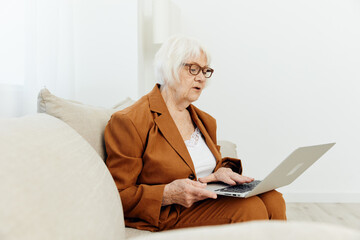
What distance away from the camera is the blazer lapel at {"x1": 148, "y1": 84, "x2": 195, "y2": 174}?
1425 mm

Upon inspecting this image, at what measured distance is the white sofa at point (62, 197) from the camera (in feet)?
1.13

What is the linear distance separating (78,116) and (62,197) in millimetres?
717

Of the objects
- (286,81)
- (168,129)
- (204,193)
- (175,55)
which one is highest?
(175,55)

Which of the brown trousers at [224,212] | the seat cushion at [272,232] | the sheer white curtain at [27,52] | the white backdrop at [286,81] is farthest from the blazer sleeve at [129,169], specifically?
the white backdrop at [286,81]

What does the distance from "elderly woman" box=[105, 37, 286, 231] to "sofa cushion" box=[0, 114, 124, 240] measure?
45cm

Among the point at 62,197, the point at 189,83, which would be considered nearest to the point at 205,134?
the point at 189,83

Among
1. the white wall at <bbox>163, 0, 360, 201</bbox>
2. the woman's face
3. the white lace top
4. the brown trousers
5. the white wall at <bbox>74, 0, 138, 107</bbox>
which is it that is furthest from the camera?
the white wall at <bbox>163, 0, 360, 201</bbox>

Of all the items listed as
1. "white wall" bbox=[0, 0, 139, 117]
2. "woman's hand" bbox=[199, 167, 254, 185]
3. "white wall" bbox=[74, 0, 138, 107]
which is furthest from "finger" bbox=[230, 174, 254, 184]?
"white wall" bbox=[74, 0, 138, 107]

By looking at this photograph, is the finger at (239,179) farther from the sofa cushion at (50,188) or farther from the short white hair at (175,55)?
the sofa cushion at (50,188)

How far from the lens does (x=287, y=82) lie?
3.36 meters

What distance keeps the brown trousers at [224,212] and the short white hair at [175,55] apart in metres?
0.61

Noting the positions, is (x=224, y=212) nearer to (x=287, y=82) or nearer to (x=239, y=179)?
(x=239, y=179)

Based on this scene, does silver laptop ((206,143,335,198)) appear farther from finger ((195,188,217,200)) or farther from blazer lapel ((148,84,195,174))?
blazer lapel ((148,84,195,174))

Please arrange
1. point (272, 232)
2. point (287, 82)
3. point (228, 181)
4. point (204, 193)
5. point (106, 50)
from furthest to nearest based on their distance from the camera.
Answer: point (287, 82) → point (106, 50) → point (228, 181) → point (204, 193) → point (272, 232)
